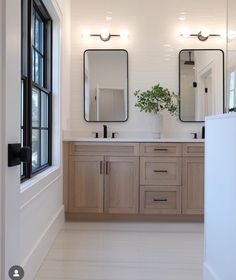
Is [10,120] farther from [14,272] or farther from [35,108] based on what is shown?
[35,108]

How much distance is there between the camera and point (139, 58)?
433cm

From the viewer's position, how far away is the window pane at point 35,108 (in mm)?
2840

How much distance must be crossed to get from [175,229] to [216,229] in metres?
1.63

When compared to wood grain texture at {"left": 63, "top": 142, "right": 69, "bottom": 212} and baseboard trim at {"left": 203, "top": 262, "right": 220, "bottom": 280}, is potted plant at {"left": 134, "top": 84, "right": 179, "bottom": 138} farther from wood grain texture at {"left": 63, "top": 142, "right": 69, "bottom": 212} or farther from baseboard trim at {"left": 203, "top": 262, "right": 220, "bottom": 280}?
baseboard trim at {"left": 203, "top": 262, "right": 220, "bottom": 280}

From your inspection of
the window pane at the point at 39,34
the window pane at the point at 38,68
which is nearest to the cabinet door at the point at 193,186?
the window pane at the point at 38,68

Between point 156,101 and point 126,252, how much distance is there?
2.06m

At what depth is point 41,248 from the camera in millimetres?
2564

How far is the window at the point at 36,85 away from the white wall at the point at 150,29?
0.97 meters

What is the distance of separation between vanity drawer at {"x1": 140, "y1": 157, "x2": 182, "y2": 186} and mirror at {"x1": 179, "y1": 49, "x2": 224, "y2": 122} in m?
0.83

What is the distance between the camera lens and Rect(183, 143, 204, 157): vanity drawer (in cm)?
373

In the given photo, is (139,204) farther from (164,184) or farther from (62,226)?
(62,226)

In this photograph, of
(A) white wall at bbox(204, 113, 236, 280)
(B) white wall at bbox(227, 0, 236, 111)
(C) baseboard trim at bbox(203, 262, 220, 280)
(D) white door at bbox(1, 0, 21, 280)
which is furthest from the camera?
(B) white wall at bbox(227, 0, 236, 111)

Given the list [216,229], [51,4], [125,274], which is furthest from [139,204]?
[51,4]

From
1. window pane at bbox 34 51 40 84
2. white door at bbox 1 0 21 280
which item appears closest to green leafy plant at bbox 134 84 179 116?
window pane at bbox 34 51 40 84
